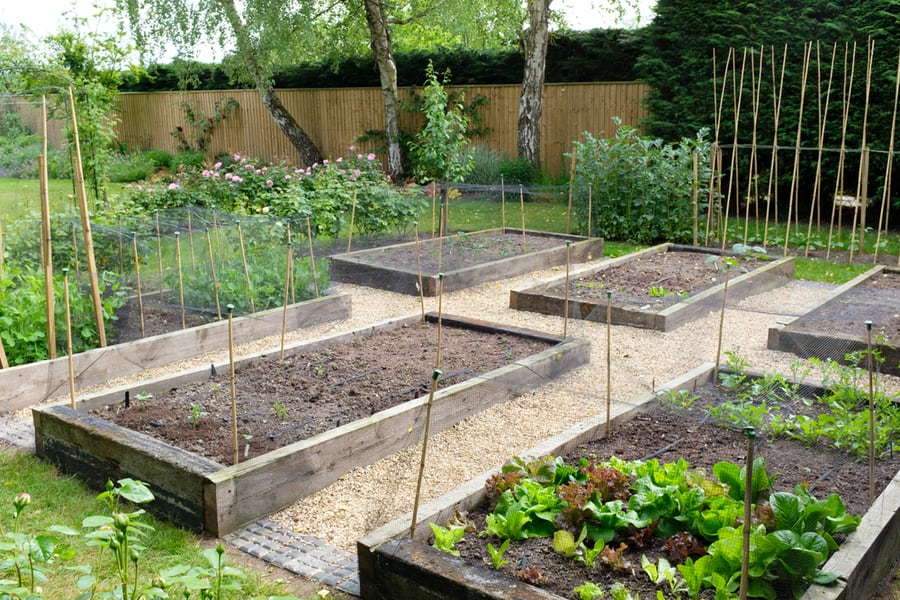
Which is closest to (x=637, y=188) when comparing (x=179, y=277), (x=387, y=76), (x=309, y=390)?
(x=179, y=277)

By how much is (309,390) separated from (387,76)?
1157 cm

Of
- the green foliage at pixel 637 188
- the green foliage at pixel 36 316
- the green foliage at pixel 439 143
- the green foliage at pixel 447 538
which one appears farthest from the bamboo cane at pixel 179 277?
the green foliage at pixel 637 188

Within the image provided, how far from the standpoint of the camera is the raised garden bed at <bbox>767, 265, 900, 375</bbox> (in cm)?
578

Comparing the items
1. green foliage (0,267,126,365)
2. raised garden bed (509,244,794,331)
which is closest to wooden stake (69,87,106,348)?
green foliage (0,267,126,365)

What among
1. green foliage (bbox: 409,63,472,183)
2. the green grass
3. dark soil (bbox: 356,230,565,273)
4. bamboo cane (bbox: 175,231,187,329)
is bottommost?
the green grass

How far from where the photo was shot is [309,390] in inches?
191

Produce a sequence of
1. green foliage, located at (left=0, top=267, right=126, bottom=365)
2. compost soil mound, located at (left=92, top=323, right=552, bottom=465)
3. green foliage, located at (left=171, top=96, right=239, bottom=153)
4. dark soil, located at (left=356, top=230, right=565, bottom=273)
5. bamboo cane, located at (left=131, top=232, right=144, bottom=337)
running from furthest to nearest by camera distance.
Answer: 1. green foliage, located at (left=171, top=96, right=239, bottom=153)
2. dark soil, located at (left=356, top=230, right=565, bottom=273)
3. bamboo cane, located at (left=131, top=232, right=144, bottom=337)
4. green foliage, located at (left=0, top=267, right=126, bottom=365)
5. compost soil mound, located at (left=92, top=323, right=552, bottom=465)

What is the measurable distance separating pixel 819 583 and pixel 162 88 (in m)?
21.7

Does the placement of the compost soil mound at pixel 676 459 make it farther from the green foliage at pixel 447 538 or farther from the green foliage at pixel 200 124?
the green foliage at pixel 200 124

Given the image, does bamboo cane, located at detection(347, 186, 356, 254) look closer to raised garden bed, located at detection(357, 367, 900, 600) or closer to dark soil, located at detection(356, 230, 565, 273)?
dark soil, located at detection(356, 230, 565, 273)

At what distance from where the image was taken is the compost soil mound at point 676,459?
9.71 ft

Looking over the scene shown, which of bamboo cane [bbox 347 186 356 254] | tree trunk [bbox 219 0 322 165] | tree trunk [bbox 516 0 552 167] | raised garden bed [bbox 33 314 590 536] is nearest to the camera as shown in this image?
raised garden bed [bbox 33 314 590 536]

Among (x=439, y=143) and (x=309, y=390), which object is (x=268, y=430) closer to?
(x=309, y=390)

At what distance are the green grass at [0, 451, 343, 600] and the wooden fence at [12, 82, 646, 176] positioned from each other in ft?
36.6
